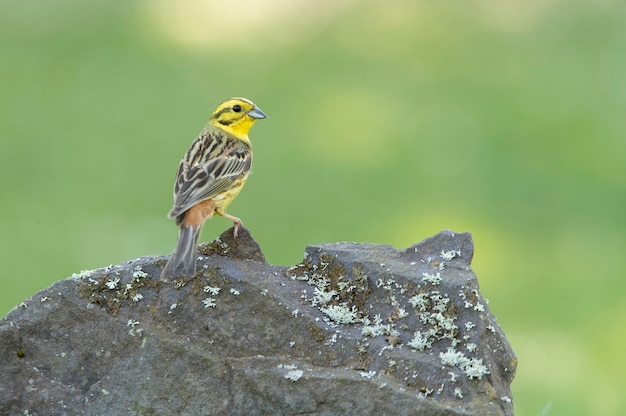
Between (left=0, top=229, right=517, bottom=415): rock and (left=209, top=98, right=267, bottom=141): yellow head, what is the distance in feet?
4.80

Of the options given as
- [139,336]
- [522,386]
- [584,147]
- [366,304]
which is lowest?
[139,336]

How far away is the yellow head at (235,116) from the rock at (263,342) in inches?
57.7

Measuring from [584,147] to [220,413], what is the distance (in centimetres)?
777

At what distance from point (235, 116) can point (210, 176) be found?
79 centimetres

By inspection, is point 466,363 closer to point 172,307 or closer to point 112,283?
point 172,307

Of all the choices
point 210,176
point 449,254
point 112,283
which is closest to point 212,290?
point 112,283

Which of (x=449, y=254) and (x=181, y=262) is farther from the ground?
(x=449, y=254)

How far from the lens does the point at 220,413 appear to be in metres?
4.68

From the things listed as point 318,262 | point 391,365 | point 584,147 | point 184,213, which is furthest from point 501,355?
point 584,147

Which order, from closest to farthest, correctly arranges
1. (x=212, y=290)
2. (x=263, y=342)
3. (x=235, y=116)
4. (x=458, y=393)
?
(x=458, y=393) → (x=263, y=342) → (x=212, y=290) → (x=235, y=116)

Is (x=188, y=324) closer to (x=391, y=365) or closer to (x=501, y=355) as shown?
(x=391, y=365)

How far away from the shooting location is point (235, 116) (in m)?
6.45

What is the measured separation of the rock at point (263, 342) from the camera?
4.62 m

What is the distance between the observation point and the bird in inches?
201
